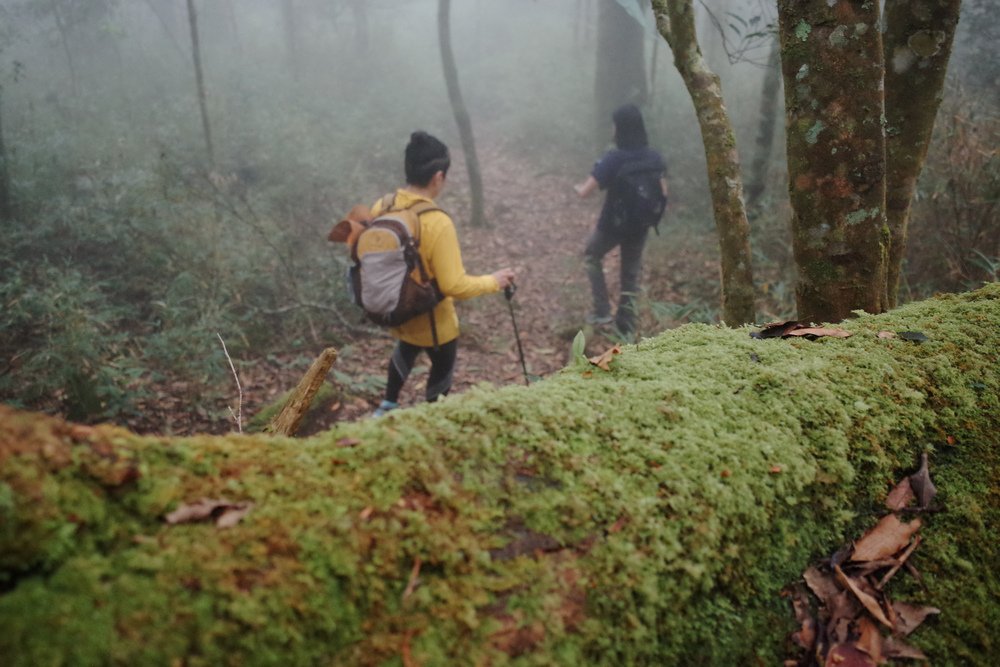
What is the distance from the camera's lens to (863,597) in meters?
1.35

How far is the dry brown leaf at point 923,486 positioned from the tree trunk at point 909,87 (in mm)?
1545

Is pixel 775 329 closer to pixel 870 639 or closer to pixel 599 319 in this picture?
pixel 870 639

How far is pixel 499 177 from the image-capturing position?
14.5 meters

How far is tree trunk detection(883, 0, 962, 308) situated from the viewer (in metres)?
2.84

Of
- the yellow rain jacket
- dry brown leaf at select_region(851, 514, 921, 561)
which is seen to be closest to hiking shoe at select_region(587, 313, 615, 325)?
the yellow rain jacket

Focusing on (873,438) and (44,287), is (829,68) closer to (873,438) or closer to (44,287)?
(873,438)

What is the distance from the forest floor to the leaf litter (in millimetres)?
3448

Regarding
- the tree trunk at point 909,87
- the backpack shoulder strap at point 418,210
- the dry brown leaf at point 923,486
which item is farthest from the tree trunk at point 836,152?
the backpack shoulder strap at point 418,210

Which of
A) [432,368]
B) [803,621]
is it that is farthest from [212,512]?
[432,368]

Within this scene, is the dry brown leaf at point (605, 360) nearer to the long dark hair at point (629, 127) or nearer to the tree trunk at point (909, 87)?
the tree trunk at point (909, 87)

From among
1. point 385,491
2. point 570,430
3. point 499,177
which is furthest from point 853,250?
point 499,177

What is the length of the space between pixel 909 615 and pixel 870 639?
167mm

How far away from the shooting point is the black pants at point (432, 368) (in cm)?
484

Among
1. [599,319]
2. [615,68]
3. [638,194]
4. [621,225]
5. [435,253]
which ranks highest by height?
[615,68]
